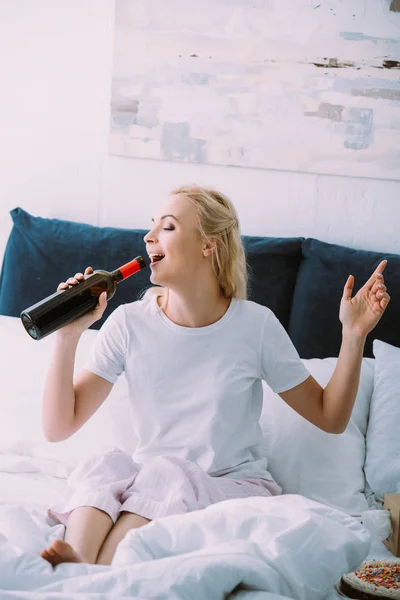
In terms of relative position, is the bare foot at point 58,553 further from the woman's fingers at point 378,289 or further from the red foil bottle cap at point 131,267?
the woman's fingers at point 378,289

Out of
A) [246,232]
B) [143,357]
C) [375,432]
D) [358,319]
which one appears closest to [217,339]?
[143,357]

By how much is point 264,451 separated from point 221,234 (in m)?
0.53

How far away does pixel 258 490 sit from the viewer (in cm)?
170

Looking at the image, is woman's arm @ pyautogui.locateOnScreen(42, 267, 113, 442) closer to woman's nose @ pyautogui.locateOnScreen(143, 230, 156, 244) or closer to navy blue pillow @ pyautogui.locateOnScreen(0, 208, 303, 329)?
woman's nose @ pyautogui.locateOnScreen(143, 230, 156, 244)

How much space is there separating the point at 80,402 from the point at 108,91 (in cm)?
122

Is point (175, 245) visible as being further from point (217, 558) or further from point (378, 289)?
point (217, 558)

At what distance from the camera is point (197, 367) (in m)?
1.77

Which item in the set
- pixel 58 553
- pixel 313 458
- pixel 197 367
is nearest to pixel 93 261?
pixel 197 367

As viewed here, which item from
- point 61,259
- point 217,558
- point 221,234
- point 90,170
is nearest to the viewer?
point 217,558

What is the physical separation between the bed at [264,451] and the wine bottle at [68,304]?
35 centimetres

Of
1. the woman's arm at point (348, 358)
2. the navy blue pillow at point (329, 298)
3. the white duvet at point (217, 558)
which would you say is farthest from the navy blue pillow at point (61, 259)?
the white duvet at point (217, 558)

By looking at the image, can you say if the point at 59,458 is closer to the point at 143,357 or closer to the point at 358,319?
the point at 143,357

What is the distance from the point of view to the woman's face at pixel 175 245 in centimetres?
178

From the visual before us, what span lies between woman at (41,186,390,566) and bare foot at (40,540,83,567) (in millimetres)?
360
